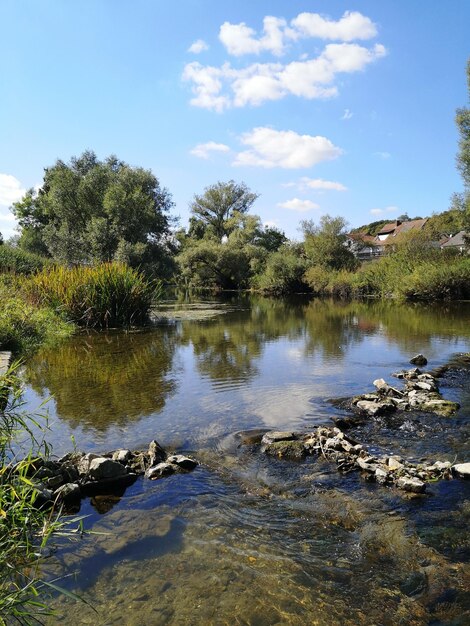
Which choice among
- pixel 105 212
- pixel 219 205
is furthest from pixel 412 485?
pixel 219 205

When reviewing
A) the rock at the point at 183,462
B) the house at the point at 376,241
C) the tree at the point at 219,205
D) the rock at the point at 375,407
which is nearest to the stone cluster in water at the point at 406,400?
the rock at the point at 375,407

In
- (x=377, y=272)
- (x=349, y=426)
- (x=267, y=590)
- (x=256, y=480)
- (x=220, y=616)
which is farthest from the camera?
(x=377, y=272)

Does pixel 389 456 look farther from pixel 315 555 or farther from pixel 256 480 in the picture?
pixel 315 555

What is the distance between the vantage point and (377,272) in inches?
1633

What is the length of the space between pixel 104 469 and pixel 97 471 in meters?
0.08

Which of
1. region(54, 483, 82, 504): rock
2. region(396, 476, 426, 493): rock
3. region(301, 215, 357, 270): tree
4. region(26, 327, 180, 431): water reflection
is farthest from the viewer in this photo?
region(301, 215, 357, 270): tree

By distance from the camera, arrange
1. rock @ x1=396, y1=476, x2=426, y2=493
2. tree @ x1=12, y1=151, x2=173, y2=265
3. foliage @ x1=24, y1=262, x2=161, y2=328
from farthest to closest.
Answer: tree @ x1=12, y1=151, x2=173, y2=265 → foliage @ x1=24, y1=262, x2=161, y2=328 → rock @ x1=396, y1=476, x2=426, y2=493

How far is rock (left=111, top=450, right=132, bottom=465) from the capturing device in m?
5.85

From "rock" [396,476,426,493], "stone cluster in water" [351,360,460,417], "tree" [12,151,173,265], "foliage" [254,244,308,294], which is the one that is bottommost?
"rock" [396,476,426,493]

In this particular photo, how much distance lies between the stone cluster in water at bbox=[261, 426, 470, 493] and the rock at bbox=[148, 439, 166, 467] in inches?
56.7

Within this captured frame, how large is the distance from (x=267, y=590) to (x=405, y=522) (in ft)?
5.74

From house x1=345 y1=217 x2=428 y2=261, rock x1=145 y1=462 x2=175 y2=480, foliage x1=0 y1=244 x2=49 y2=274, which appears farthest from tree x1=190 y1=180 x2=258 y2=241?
rock x1=145 y1=462 x2=175 y2=480

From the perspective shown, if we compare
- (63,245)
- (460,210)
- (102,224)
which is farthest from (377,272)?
(63,245)

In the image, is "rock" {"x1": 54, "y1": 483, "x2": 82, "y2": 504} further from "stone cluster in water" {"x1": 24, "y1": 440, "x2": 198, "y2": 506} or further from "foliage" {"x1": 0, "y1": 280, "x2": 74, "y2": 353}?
"foliage" {"x1": 0, "y1": 280, "x2": 74, "y2": 353}
